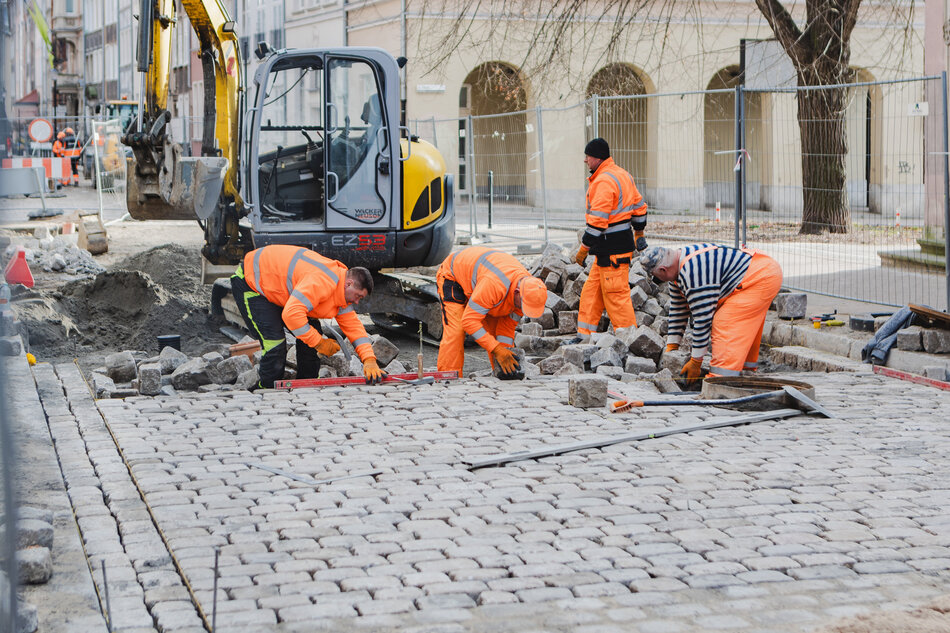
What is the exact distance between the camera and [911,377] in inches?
352

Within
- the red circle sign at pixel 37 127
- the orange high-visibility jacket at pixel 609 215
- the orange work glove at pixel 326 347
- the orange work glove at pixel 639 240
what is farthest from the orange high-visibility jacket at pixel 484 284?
the red circle sign at pixel 37 127

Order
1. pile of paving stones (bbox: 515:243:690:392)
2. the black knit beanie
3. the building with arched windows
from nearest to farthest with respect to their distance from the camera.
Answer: pile of paving stones (bbox: 515:243:690:392), the black knit beanie, the building with arched windows

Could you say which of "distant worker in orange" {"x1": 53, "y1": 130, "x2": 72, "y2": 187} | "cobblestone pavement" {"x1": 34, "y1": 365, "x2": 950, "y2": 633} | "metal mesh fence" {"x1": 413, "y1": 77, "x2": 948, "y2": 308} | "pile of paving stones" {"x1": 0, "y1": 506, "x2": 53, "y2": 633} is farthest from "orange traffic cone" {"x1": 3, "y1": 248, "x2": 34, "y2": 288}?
"distant worker in orange" {"x1": 53, "y1": 130, "x2": 72, "y2": 187}

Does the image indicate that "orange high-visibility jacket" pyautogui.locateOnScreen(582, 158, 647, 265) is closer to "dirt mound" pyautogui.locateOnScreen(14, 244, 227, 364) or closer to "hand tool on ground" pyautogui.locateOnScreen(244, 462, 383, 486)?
"dirt mound" pyautogui.locateOnScreen(14, 244, 227, 364)

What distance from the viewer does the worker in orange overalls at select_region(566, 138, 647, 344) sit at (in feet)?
34.5

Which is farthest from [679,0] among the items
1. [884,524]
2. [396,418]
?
[884,524]

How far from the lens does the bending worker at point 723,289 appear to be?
8680 millimetres

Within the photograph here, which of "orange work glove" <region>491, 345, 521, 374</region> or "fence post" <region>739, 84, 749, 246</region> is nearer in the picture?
"orange work glove" <region>491, 345, 521, 374</region>

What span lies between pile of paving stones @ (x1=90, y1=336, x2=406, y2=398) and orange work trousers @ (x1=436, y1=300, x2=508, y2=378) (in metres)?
0.40

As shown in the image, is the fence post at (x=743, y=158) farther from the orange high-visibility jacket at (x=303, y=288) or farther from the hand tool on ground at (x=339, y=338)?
the orange high-visibility jacket at (x=303, y=288)

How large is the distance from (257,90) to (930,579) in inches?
320

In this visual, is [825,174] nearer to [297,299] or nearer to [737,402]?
[737,402]

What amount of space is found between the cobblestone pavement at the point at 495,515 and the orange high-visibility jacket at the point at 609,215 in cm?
283

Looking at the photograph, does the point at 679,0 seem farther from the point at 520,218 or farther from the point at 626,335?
the point at 626,335
